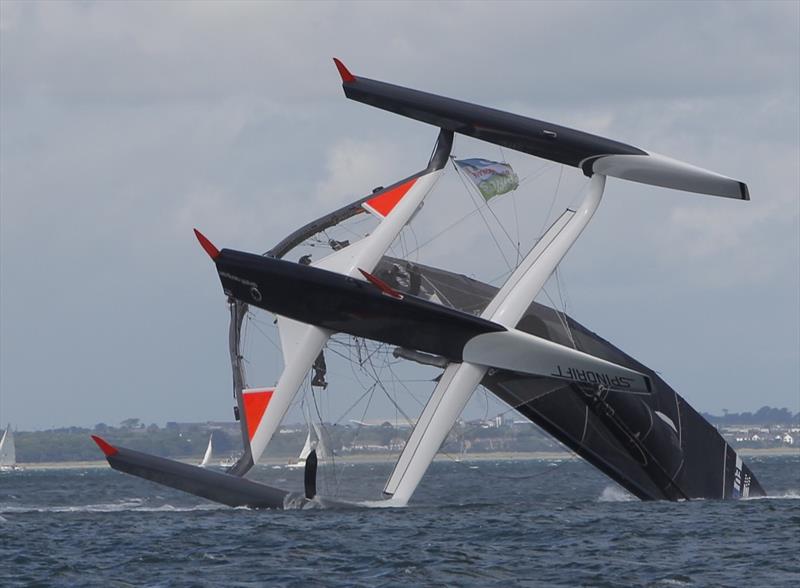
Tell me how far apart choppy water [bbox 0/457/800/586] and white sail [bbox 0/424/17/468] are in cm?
8915

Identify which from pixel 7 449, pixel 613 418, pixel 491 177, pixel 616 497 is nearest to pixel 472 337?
pixel 491 177

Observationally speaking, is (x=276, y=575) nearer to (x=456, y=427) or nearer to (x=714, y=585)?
(x=714, y=585)

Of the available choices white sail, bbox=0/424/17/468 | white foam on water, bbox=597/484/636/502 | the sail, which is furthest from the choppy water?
white sail, bbox=0/424/17/468

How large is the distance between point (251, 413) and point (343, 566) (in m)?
7.00

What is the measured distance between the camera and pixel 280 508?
25.5 metres

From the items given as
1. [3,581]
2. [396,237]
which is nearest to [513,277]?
[396,237]

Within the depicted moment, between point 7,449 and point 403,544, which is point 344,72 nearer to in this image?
point 403,544

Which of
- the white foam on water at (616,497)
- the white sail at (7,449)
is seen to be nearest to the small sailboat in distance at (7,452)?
the white sail at (7,449)

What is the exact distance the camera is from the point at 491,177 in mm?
27625

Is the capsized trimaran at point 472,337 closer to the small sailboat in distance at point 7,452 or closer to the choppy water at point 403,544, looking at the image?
the choppy water at point 403,544

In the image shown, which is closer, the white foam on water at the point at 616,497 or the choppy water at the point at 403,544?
the choppy water at the point at 403,544

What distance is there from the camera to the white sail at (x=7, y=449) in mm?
115506

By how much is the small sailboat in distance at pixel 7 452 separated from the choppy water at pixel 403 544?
89218 millimetres

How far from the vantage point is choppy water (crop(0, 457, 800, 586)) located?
747 inches
